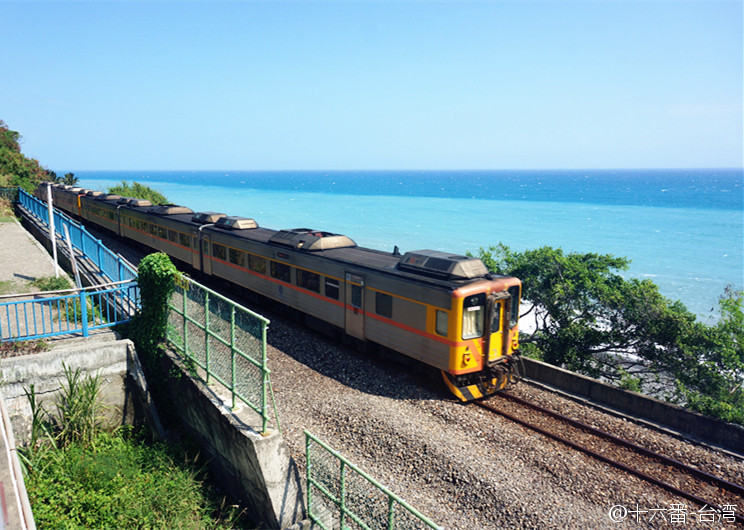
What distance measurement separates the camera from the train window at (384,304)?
11859 mm

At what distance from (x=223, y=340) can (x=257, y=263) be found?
8215mm

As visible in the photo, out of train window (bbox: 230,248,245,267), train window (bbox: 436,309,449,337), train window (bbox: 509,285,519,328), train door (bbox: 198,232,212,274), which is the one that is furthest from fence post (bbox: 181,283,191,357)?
train door (bbox: 198,232,212,274)

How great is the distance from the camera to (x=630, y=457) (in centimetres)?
917

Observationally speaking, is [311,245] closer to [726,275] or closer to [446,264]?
[446,264]

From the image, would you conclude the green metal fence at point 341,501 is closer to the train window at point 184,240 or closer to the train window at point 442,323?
the train window at point 442,323

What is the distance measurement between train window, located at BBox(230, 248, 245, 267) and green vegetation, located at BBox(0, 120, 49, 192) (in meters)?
32.4

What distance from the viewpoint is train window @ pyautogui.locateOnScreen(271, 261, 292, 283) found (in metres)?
15.1

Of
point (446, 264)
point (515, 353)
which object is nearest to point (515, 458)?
point (515, 353)

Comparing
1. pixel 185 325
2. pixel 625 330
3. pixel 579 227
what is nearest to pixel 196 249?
pixel 185 325

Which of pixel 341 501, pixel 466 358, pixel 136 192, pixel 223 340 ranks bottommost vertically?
pixel 341 501

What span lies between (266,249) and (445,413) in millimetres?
8365

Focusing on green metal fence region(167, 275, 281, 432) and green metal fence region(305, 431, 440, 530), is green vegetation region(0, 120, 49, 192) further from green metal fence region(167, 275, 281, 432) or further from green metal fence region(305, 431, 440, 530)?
green metal fence region(305, 431, 440, 530)

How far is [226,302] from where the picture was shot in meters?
8.39

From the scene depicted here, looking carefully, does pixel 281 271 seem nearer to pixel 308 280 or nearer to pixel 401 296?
pixel 308 280
